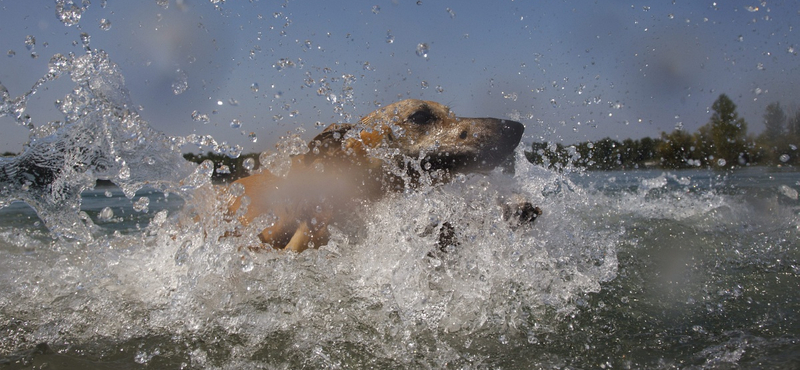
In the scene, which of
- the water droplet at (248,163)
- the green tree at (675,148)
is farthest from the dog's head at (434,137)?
the green tree at (675,148)

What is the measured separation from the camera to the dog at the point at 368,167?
124 inches

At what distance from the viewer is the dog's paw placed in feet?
10.1

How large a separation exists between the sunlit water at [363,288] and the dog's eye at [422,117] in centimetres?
48

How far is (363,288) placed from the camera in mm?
2662

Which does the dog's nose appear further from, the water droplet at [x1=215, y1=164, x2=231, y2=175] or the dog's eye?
the water droplet at [x1=215, y1=164, x2=231, y2=175]

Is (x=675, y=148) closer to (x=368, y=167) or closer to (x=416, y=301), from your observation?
(x=368, y=167)

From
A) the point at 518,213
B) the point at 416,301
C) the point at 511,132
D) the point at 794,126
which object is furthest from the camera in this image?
the point at 794,126

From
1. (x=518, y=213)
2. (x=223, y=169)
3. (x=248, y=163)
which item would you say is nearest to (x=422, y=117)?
(x=518, y=213)

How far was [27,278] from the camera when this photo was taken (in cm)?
292

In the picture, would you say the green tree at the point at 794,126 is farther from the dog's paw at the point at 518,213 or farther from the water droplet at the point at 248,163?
the water droplet at the point at 248,163

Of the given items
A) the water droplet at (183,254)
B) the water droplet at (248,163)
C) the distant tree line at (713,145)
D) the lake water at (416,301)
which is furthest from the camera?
the distant tree line at (713,145)

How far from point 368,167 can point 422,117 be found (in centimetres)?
53

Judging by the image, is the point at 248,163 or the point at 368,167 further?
the point at 248,163

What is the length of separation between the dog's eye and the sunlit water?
481 millimetres
